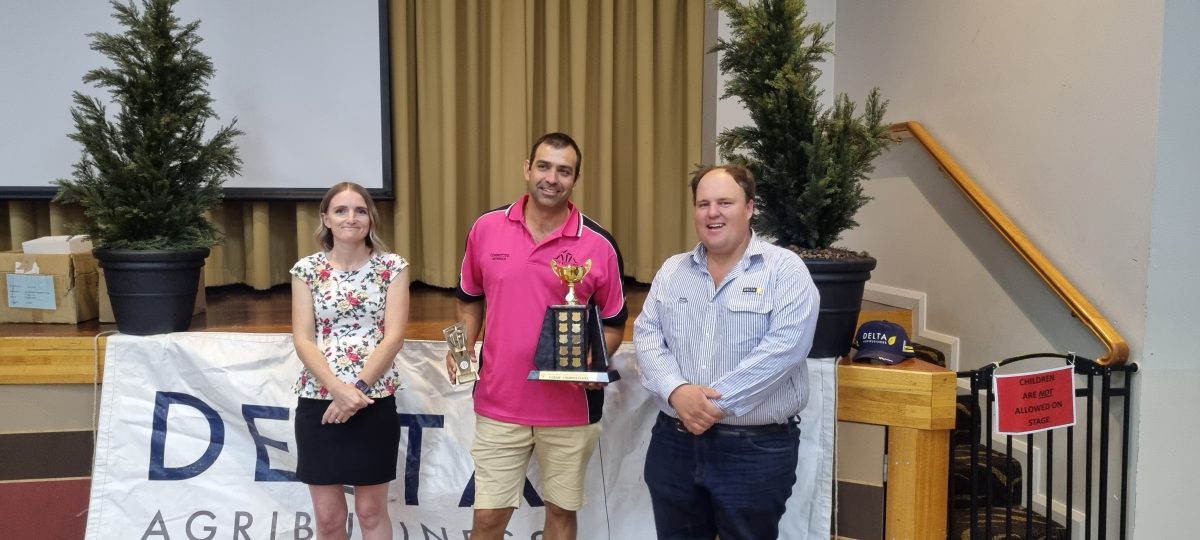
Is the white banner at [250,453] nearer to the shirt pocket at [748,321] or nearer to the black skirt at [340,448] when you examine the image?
the black skirt at [340,448]

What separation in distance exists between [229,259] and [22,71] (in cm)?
117

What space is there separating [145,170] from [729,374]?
1.93m

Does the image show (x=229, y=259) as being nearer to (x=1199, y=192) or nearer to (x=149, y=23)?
(x=149, y=23)

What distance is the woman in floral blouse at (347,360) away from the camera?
208 cm

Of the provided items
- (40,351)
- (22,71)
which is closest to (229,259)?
(22,71)

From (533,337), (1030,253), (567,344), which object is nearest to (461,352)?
A: (533,337)

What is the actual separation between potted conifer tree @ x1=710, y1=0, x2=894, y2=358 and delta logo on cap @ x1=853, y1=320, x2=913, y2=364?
0.07m

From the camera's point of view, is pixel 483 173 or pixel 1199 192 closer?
pixel 1199 192

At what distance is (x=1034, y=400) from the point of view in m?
2.26

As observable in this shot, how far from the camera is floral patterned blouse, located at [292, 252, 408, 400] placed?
211cm

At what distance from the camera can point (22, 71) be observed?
3445mm

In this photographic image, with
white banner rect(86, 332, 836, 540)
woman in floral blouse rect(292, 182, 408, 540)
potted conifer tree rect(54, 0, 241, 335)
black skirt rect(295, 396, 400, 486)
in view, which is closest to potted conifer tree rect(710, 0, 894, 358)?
white banner rect(86, 332, 836, 540)

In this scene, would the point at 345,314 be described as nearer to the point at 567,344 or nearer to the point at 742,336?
the point at 567,344

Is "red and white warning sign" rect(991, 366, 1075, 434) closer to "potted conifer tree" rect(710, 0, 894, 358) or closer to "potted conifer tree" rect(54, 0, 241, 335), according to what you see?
"potted conifer tree" rect(710, 0, 894, 358)
